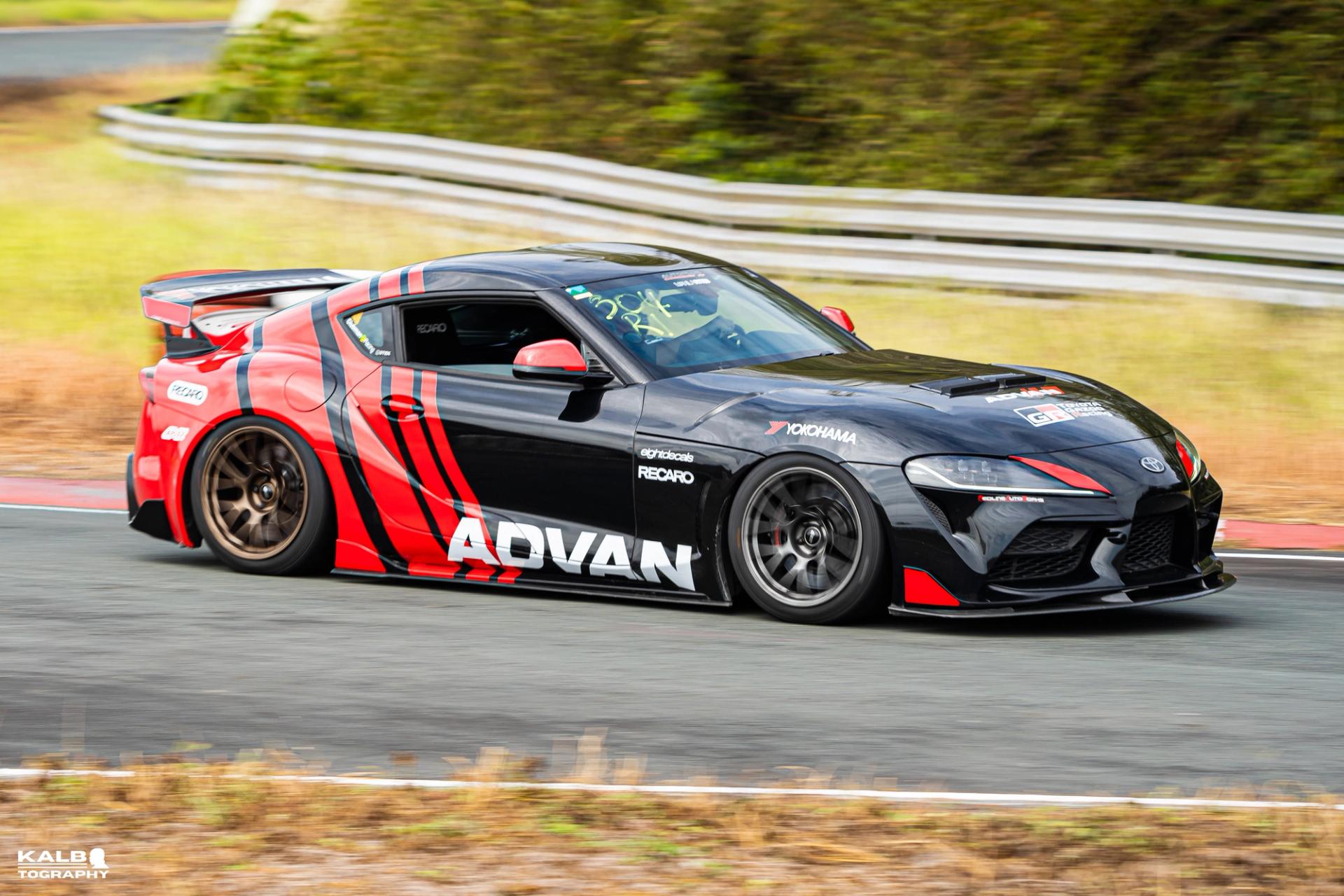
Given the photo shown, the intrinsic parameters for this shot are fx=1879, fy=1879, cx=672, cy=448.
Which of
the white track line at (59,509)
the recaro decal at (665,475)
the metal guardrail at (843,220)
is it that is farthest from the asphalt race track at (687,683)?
the metal guardrail at (843,220)

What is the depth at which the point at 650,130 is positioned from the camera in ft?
62.6

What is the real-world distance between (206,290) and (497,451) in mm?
2344

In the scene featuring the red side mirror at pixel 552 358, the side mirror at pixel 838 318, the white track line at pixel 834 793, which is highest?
the side mirror at pixel 838 318

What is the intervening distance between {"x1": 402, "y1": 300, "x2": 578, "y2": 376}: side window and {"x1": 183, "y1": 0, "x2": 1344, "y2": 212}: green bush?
9857 mm

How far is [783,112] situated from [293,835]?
589 inches

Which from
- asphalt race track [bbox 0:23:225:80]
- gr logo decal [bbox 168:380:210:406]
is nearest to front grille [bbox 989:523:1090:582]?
gr logo decal [bbox 168:380:210:406]

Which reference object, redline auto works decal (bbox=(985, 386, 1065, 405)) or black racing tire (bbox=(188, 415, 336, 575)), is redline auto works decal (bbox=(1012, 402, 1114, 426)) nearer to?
redline auto works decal (bbox=(985, 386, 1065, 405))

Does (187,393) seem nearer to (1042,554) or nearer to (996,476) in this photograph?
Answer: (996,476)

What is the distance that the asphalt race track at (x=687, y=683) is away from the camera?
17.8 feet

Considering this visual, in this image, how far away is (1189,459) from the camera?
7.36 m

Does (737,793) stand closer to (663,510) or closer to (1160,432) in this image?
(663,510)

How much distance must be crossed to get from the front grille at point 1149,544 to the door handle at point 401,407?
9.59 feet

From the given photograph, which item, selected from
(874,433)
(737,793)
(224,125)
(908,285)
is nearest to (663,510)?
(874,433)

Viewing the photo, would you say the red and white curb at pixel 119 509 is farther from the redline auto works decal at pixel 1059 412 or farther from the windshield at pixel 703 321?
the windshield at pixel 703 321
